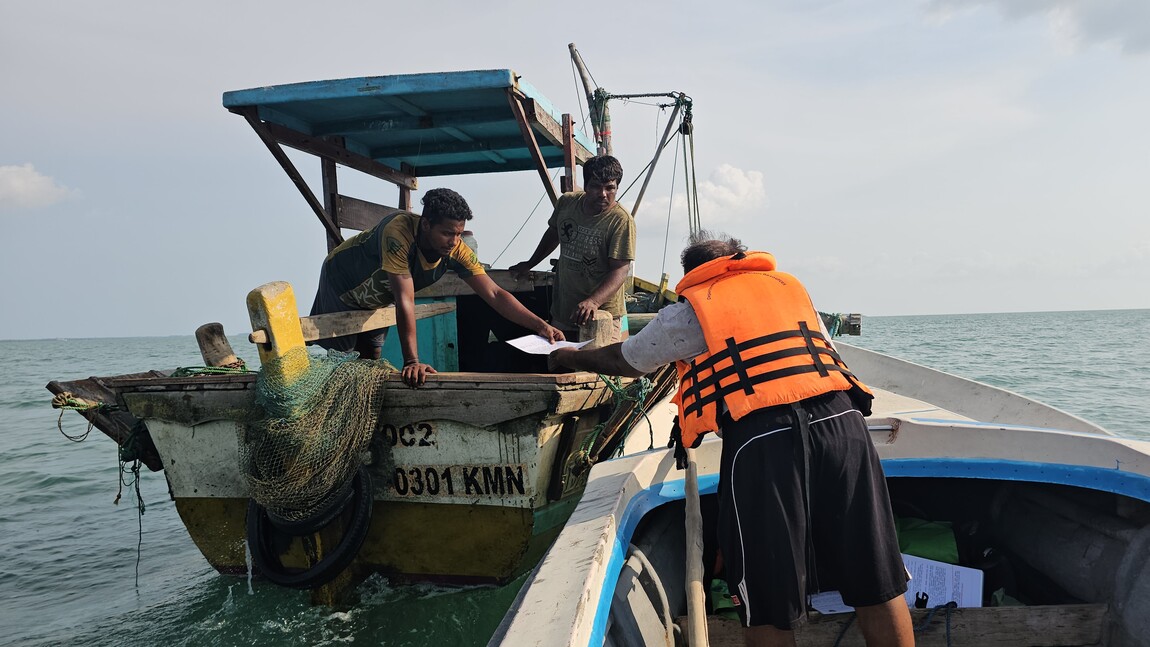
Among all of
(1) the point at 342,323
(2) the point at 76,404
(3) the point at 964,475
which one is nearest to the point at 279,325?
(1) the point at 342,323

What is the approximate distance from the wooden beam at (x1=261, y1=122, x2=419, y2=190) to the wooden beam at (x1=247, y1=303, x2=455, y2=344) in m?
2.17

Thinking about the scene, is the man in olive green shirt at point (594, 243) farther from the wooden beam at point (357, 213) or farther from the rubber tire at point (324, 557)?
the wooden beam at point (357, 213)

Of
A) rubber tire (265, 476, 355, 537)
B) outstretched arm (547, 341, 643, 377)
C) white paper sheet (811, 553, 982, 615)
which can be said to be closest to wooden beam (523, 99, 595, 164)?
outstretched arm (547, 341, 643, 377)

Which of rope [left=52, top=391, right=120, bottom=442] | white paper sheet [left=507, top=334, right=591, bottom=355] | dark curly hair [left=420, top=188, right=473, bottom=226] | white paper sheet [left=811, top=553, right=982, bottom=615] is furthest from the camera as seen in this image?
dark curly hair [left=420, top=188, right=473, bottom=226]

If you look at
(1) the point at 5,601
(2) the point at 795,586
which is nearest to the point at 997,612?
(2) the point at 795,586

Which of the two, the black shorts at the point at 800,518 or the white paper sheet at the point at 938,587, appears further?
the white paper sheet at the point at 938,587

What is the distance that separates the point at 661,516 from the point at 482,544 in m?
1.10

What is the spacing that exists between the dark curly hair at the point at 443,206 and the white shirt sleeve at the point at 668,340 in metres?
2.00

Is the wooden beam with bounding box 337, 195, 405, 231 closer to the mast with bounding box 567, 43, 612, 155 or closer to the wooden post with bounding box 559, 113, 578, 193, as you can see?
the wooden post with bounding box 559, 113, 578, 193

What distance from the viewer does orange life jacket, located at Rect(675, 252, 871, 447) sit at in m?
1.92

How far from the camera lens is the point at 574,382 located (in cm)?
320

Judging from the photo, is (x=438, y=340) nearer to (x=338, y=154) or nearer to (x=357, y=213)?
(x=357, y=213)

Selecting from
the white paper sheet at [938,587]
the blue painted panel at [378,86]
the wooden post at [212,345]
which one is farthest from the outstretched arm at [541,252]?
the white paper sheet at [938,587]

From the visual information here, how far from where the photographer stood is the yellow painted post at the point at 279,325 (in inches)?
116
